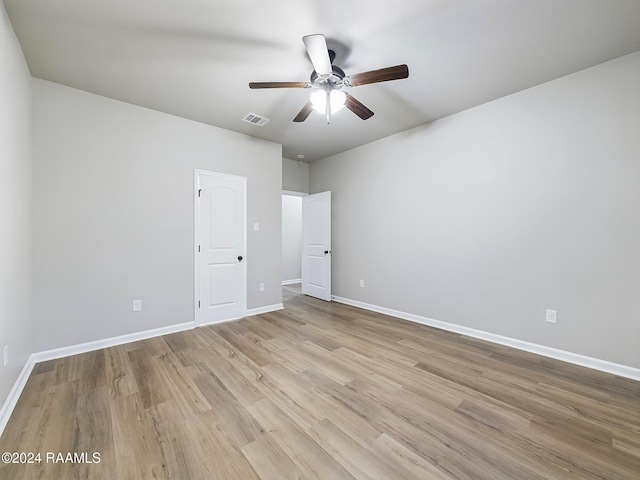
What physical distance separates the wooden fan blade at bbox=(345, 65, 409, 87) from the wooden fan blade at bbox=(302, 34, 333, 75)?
8.5 inches

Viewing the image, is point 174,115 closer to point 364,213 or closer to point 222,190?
point 222,190

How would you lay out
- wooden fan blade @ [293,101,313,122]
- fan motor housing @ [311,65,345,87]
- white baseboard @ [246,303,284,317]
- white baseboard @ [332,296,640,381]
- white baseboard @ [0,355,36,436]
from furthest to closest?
white baseboard @ [246,303,284,317], wooden fan blade @ [293,101,313,122], white baseboard @ [332,296,640,381], fan motor housing @ [311,65,345,87], white baseboard @ [0,355,36,436]

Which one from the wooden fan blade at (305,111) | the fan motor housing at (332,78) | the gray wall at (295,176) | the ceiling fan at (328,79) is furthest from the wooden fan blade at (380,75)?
the gray wall at (295,176)

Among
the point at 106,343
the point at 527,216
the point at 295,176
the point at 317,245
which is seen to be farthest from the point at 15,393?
the point at 527,216

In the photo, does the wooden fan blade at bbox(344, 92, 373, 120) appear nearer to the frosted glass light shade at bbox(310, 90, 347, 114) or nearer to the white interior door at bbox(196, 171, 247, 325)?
the frosted glass light shade at bbox(310, 90, 347, 114)

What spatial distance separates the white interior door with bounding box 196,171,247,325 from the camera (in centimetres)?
360

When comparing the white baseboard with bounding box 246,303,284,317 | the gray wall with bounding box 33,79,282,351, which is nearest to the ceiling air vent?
the gray wall with bounding box 33,79,282,351

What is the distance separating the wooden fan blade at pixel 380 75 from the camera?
1.90 meters

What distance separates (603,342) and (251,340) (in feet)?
11.5

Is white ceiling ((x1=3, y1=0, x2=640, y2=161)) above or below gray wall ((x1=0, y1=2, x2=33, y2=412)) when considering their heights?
above

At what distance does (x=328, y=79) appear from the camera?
7.26 ft

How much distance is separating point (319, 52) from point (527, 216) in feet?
8.75

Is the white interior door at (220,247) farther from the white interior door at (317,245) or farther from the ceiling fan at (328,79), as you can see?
the ceiling fan at (328,79)

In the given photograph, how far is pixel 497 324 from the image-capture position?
3.01 meters
